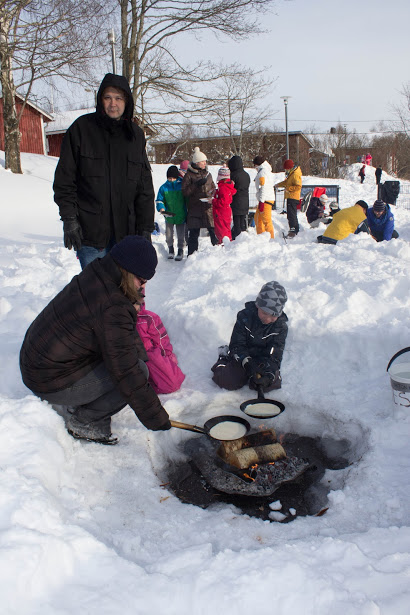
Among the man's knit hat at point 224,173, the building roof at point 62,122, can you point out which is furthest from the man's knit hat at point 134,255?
the building roof at point 62,122

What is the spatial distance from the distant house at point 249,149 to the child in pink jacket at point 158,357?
33729 millimetres

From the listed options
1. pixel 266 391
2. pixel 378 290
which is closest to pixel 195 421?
pixel 266 391

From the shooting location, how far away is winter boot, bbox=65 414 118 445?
3.03 meters

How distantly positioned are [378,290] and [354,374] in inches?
48.1

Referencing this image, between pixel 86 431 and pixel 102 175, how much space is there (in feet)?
6.45

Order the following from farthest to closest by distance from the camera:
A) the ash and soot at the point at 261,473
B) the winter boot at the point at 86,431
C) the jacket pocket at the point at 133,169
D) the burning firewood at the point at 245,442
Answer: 1. the jacket pocket at the point at 133,169
2. the burning firewood at the point at 245,442
3. the winter boot at the point at 86,431
4. the ash and soot at the point at 261,473

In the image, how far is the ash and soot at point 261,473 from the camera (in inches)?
110

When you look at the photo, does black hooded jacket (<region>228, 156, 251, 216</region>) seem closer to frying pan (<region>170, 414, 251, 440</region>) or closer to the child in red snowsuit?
the child in red snowsuit

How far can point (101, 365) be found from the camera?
295 centimetres

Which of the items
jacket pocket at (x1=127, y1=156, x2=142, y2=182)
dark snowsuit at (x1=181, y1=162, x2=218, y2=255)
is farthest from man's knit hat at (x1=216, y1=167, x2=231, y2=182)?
jacket pocket at (x1=127, y1=156, x2=142, y2=182)

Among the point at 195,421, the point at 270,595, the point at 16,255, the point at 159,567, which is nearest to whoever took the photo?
the point at 270,595

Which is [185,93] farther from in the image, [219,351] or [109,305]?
[109,305]

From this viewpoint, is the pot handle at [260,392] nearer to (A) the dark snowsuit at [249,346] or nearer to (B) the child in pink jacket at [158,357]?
(A) the dark snowsuit at [249,346]

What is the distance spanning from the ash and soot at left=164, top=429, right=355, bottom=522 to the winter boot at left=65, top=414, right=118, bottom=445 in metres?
0.50
